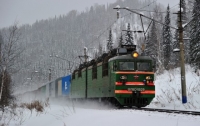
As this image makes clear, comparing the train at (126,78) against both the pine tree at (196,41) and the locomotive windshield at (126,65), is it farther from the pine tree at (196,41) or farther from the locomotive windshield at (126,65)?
the pine tree at (196,41)

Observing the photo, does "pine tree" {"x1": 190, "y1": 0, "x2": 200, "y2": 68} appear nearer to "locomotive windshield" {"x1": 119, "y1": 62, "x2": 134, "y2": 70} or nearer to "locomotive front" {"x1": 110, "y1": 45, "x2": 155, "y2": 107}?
"locomotive front" {"x1": 110, "y1": 45, "x2": 155, "y2": 107}

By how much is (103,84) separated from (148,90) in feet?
9.57

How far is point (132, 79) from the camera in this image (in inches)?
601

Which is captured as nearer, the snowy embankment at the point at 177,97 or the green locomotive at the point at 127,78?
the green locomotive at the point at 127,78

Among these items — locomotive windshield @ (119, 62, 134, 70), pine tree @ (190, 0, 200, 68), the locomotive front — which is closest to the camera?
the locomotive front

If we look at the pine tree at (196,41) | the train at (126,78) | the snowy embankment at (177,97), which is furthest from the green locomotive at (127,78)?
the pine tree at (196,41)

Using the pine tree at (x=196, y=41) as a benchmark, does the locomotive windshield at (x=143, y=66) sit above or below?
below

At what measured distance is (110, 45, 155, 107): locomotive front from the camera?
15.0 metres

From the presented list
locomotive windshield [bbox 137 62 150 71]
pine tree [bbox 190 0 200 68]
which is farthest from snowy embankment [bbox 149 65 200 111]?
pine tree [bbox 190 0 200 68]

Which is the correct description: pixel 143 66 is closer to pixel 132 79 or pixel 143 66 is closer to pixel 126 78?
pixel 132 79

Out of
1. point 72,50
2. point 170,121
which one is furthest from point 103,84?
point 72,50

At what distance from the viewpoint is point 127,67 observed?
1566 cm

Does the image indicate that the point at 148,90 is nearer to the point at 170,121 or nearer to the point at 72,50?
the point at 170,121

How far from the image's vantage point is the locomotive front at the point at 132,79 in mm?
15000
